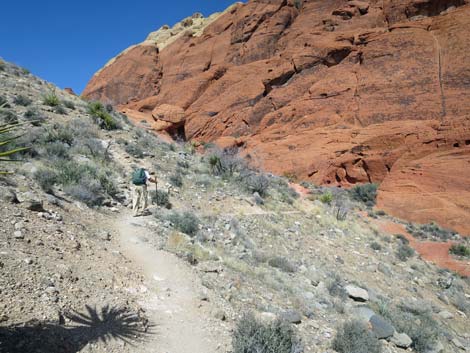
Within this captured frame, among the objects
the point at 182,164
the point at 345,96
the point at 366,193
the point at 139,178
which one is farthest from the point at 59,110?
the point at 345,96

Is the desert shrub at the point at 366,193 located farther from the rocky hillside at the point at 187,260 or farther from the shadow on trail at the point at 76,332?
the shadow on trail at the point at 76,332

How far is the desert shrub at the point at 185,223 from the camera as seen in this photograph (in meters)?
8.65

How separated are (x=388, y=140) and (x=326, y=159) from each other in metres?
4.47

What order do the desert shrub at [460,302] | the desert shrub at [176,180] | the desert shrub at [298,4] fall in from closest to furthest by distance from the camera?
1. the desert shrub at [460,302]
2. the desert shrub at [176,180]
3. the desert shrub at [298,4]

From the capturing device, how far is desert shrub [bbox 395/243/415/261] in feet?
43.4

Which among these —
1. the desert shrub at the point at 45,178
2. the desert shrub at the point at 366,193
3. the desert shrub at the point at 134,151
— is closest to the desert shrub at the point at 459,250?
the desert shrub at the point at 366,193

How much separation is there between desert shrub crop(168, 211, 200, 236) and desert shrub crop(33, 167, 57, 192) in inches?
119

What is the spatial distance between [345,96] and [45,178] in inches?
1022

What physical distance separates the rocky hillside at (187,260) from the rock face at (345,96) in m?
5.49

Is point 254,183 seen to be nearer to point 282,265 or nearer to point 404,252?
point 282,265

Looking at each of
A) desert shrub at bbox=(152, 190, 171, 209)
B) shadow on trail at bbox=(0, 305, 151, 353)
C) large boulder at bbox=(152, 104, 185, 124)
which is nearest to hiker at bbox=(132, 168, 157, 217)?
desert shrub at bbox=(152, 190, 171, 209)

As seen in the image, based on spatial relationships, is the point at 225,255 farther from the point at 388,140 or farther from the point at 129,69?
the point at 129,69

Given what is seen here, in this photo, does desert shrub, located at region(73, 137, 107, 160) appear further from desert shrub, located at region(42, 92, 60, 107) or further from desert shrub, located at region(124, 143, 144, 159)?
desert shrub, located at region(42, 92, 60, 107)

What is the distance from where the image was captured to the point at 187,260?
675 centimetres
